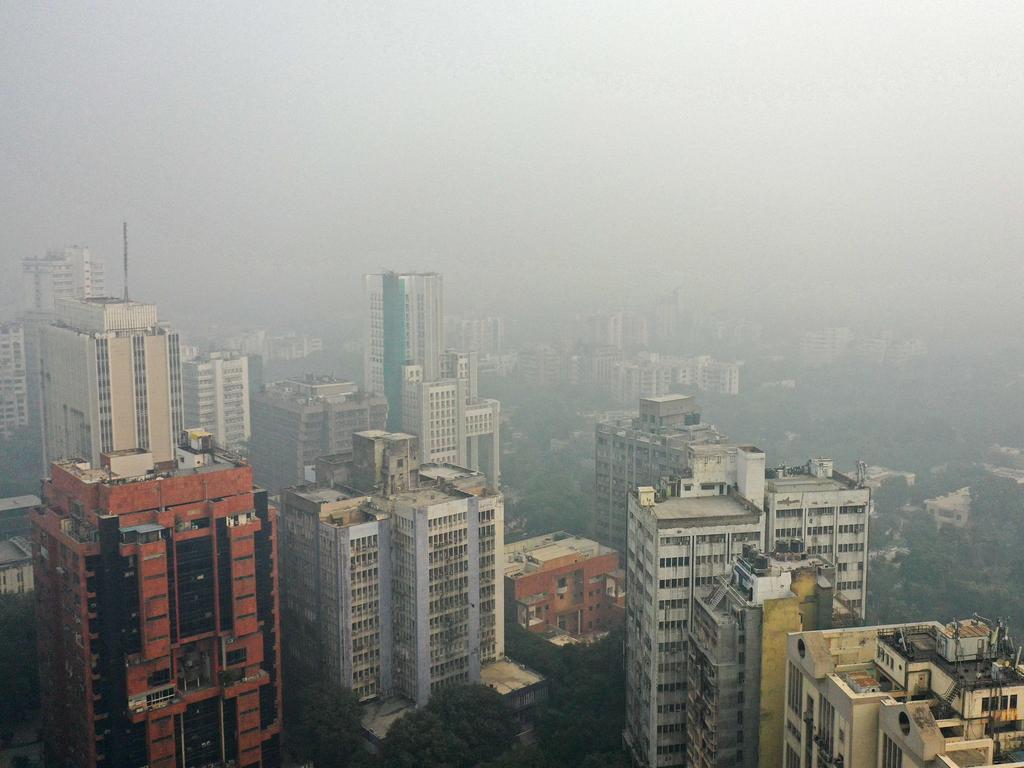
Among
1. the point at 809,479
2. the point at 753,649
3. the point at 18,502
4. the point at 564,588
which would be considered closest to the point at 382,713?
the point at 564,588

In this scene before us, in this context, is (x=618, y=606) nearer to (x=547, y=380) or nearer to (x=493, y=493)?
(x=493, y=493)

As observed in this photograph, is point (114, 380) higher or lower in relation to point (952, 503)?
higher

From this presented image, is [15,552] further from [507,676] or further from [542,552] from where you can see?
[507,676]

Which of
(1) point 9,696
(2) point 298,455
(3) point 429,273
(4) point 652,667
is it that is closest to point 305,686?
(1) point 9,696

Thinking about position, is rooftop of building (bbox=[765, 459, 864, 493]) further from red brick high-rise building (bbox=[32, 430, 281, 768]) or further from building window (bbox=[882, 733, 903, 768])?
red brick high-rise building (bbox=[32, 430, 281, 768])

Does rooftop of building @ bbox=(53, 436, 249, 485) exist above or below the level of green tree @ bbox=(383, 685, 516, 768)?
above

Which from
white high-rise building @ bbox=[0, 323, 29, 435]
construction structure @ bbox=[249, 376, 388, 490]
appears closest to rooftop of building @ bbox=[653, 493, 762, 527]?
construction structure @ bbox=[249, 376, 388, 490]

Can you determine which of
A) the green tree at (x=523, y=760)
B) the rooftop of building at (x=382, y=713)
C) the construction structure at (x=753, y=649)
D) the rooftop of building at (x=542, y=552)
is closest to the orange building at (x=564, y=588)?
the rooftop of building at (x=542, y=552)
